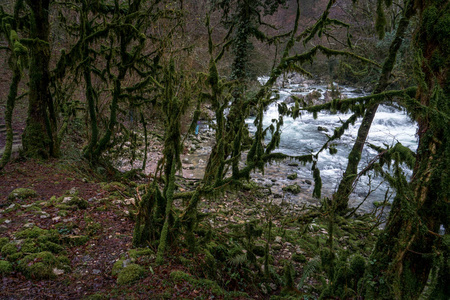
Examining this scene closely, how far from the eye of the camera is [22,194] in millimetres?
4648

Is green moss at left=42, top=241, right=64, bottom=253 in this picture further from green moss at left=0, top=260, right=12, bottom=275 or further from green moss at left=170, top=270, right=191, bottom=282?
green moss at left=170, top=270, right=191, bottom=282

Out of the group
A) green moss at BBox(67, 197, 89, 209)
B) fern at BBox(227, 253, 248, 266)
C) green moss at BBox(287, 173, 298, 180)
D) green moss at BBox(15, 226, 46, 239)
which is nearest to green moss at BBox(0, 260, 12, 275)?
Answer: green moss at BBox(15, 226, 46, 239)

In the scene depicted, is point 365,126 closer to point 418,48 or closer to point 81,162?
point 418,48

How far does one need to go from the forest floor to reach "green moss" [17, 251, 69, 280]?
0.01 meters

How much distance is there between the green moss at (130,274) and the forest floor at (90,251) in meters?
0.03

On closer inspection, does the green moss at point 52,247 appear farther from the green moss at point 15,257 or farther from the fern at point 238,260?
the fern at point 238,260

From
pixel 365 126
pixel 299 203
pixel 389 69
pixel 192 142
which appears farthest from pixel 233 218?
pixel 192 142

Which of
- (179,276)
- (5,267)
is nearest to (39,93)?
(5,267)

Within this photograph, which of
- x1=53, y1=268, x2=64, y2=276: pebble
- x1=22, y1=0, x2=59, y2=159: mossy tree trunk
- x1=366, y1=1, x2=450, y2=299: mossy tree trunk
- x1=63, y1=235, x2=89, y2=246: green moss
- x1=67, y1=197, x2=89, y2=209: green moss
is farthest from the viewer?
x1=22, y1=0, x2=59, y2=159: mossy tree trunk

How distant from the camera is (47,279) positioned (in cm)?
279

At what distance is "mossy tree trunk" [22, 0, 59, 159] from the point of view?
598cm

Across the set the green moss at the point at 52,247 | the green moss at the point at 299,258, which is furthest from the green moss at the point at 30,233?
the green moss at the point at 299,258

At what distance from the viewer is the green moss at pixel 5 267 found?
2.75 m

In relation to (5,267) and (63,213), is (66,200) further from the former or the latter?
(5,267)
